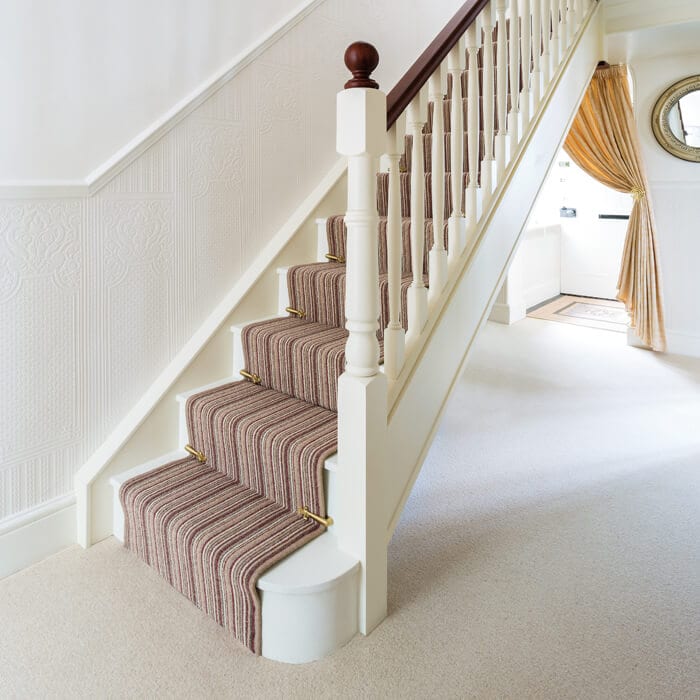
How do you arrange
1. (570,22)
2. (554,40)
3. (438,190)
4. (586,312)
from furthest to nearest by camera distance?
(586,312) < (570,22) < (554,40) < (438,190)

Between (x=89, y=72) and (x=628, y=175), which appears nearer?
(x=89, y=72)

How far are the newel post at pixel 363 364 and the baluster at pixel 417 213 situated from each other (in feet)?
0.85

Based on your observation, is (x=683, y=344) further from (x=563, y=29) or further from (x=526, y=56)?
(x=526, y=56)

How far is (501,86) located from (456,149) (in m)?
0.43

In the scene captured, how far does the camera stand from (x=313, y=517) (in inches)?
67.7

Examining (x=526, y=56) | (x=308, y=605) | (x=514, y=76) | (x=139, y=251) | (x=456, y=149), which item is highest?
(x=526, y=56)

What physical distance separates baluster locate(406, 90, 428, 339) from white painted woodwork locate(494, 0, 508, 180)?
54cm

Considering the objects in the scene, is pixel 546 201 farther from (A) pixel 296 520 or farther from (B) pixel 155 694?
(B) pixel 155 694

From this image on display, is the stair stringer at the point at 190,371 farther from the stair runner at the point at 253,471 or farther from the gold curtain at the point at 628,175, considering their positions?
the gold curtain at the point at 628,175

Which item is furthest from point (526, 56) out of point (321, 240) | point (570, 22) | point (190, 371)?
point (190, 371)

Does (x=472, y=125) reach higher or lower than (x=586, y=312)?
higher

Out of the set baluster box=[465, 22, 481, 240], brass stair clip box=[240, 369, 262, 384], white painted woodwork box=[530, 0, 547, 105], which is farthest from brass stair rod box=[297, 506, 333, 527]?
white painted woodwork box=[530, 0, 547, 105]

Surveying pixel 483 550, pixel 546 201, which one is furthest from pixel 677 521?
pixel 546 201

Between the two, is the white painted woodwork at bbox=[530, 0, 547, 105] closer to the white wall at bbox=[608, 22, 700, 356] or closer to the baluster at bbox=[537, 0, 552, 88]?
the baluster at bbox=[537, 0, 552, 88]
